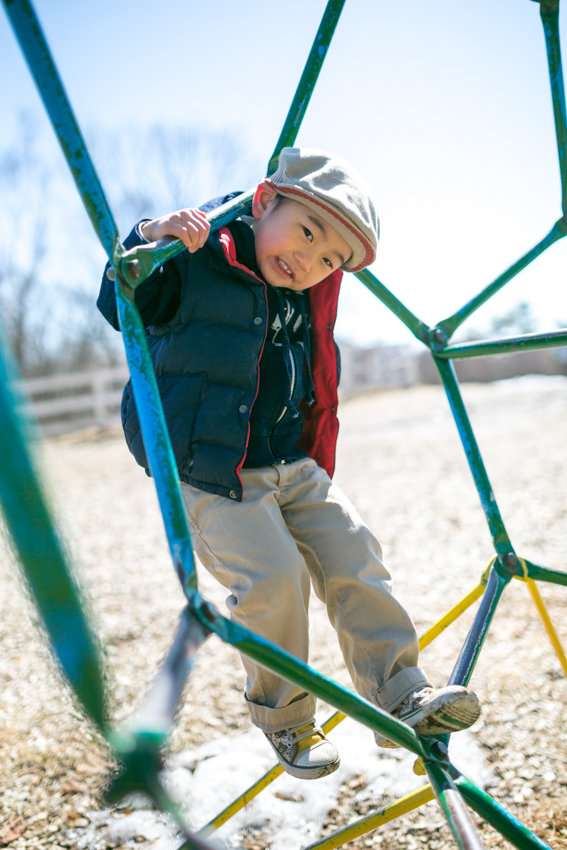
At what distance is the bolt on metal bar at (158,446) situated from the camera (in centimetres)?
A: 68

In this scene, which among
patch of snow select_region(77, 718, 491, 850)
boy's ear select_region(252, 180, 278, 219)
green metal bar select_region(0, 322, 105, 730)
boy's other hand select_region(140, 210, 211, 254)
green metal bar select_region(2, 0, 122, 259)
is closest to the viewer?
green metal bar select_region(0, 322, 105, 730)

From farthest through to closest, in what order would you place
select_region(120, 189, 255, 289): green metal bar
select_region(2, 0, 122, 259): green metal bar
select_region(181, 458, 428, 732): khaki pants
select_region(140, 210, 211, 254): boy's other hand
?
select_region(181, 458, 428, 732): khaki pants
select_region(140, 210, 211, 254): boy's other hand
select_region(120, 189, 255, 289): green metal bar
select_region(2, 0, 122, 259): green metal bar

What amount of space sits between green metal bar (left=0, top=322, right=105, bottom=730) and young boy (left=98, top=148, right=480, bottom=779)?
49 centimetres

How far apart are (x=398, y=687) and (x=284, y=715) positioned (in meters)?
0.18

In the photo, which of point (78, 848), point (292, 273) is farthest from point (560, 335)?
point (78, 848)

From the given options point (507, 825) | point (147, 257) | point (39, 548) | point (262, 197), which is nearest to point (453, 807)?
point (507, 825)

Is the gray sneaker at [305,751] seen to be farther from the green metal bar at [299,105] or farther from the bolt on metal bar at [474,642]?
the green metal bar at [299,105]

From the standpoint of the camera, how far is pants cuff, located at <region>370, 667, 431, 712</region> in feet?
3.33

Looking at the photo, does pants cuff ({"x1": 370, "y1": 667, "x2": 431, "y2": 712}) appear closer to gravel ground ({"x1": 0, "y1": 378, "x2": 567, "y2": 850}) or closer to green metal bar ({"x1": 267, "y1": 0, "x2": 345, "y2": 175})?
gravel ground ({"x1": 0, "y1": 378, "x2": 567, "y2": 850})

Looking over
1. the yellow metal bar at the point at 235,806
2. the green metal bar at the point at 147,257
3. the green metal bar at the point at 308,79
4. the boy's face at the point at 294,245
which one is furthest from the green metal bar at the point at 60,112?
the yellow metal bar at the point at 235,806

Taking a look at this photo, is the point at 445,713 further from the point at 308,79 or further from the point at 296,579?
the point at 308,79

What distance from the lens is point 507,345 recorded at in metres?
1.24

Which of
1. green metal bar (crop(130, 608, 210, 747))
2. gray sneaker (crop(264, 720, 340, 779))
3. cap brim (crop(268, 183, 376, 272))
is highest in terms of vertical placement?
cap brim (crop(268, 183, 376, 272))

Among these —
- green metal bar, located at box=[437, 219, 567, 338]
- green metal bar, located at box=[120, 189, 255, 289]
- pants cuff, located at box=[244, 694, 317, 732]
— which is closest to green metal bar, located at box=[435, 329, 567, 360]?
green metal bar, located at box=[437, 219, 567, 338]
